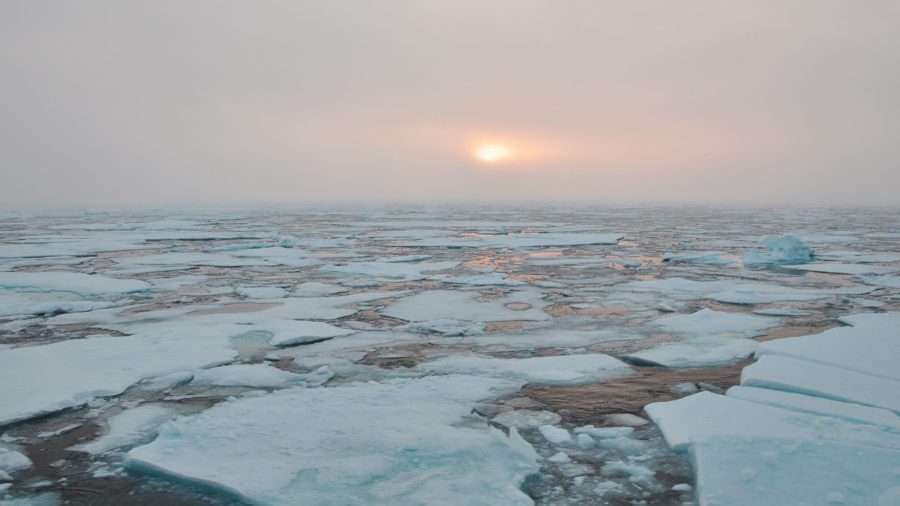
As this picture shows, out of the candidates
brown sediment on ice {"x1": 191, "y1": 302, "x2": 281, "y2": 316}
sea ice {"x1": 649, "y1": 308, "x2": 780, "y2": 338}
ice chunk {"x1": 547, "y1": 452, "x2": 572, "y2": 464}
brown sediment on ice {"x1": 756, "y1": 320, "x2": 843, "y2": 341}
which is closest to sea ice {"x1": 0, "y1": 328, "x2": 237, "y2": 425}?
brown sediment on ice {"x1": 191, "y1": 302, "x2": 281, "y2": 316}

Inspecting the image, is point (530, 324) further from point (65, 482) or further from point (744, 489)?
point (65, 482)

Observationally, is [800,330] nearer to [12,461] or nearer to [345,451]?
[345,451]

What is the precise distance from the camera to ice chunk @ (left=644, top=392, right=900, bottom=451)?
2863mm

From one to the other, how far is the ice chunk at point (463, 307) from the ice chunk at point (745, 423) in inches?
110

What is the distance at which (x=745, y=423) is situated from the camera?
3025 millimetres

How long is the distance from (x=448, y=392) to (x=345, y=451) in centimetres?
98

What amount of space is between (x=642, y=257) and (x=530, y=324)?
6.73 m

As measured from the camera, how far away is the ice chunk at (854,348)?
4.09m

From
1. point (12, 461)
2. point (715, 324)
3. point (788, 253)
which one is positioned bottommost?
point (12, 461)

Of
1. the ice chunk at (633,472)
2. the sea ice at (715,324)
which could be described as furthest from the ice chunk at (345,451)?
the sea ice at (715,324)

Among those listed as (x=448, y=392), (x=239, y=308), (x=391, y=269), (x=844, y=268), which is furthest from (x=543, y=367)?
(x=844, y=268)

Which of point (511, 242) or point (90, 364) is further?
point (511, 242)

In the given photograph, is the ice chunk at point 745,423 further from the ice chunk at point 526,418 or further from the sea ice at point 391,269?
the sea ice at point 391,269

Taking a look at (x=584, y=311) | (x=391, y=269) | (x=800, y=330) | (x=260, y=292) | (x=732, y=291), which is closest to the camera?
(x=800, y=330)
